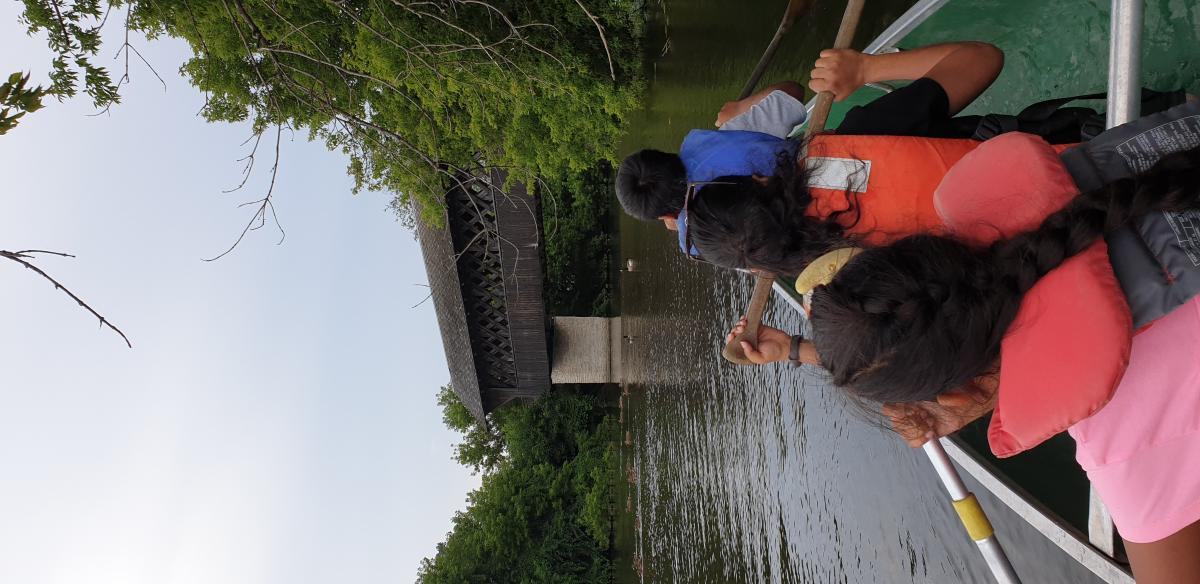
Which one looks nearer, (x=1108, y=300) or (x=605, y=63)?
(x=1108, y=300)

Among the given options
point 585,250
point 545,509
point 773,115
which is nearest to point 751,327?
point 773,115

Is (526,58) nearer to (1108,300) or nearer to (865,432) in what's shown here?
(865,432)

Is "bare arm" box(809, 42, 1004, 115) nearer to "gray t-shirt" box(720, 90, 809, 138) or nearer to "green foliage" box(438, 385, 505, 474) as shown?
"gray t-shirt" box(720, 90, 809, 138)

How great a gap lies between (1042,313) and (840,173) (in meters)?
1.01

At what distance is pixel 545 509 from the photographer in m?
20.6

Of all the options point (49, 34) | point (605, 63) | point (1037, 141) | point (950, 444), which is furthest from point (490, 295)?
point (1037, 141)

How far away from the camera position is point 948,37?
4031mm

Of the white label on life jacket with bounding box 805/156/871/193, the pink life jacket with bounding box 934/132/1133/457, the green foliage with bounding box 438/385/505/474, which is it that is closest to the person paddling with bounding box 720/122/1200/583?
the pink life jacket with bounding box 934/132/1133/457

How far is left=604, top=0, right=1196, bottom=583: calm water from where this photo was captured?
4.19m

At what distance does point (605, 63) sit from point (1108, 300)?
19.4ft

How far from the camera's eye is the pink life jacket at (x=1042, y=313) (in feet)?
4.46

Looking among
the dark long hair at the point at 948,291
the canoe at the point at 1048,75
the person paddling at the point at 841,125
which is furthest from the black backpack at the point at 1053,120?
the dark long hair at the point at 948,291

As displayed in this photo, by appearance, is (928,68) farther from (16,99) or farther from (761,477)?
(761,477)

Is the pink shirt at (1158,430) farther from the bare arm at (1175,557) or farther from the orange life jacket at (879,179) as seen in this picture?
the orange life jacket at (879,179)
